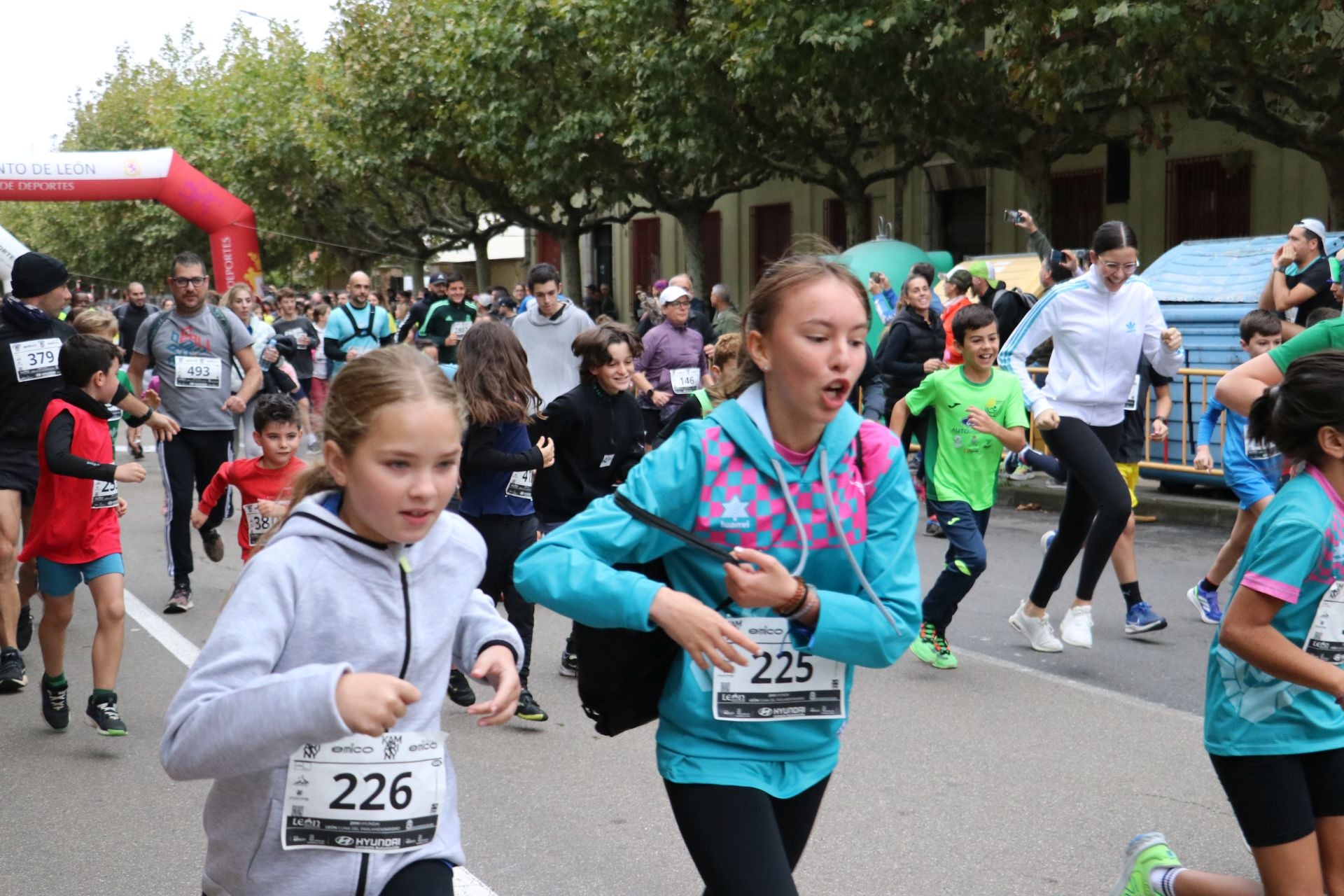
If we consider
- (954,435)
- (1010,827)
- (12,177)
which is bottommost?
(1010,827)

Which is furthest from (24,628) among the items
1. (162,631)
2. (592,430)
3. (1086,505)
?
(1086,505)

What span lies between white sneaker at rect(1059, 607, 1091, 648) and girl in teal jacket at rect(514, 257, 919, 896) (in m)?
4.70

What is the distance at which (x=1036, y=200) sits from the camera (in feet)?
68.6

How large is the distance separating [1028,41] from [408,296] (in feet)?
93.2

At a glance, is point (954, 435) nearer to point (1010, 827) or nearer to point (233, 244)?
point (1010, 827)

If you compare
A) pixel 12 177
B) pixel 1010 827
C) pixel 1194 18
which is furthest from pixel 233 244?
pixel 1010 827

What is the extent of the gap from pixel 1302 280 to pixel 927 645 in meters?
5.02

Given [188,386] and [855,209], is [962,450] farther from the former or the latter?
[855,209]

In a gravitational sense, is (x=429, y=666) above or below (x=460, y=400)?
below

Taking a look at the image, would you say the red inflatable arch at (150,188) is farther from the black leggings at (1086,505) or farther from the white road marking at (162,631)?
the black leggings at (1086,505)

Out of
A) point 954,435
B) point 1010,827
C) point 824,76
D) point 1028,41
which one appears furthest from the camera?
point 824,76

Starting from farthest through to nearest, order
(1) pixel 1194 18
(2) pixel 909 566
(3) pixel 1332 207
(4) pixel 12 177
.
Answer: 1. (4) pixel 12 177
2. (3) pixel 1332 207
3. (1) pixel 1194 18
4. (2) pixel 909 566

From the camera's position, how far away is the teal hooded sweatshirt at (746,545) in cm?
271

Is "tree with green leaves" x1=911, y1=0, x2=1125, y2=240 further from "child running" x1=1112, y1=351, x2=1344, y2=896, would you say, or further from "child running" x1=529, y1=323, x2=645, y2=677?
"child running" x1=1112, y1=351, x2=1344, y2=896
